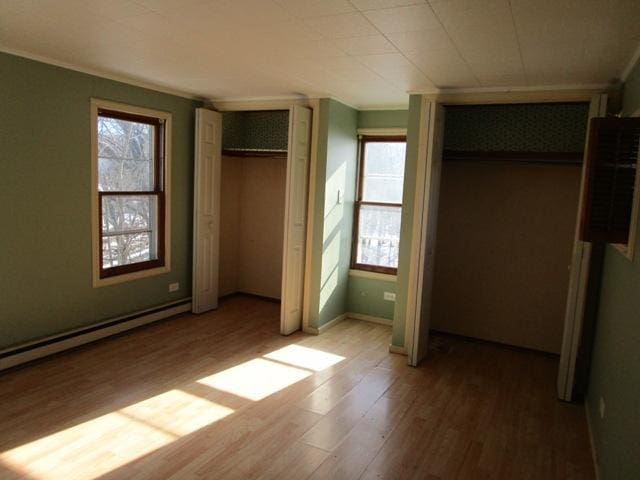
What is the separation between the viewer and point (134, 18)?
101 inches

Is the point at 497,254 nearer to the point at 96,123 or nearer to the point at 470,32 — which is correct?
the point at 470,32

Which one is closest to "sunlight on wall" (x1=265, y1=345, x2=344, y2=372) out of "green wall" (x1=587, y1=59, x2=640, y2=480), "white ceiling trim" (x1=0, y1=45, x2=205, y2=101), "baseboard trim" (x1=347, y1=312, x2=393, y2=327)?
"baseboard trim" (x1=347, y1=312, x2=393, y2=327)

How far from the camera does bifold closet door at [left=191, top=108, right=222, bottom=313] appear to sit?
16.5 ft

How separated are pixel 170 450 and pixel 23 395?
1.31 m

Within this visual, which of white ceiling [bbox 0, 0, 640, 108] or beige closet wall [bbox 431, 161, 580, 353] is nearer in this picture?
white ceiling [bbox 0, 0, 640, 108]

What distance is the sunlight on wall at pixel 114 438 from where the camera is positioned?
2492mm

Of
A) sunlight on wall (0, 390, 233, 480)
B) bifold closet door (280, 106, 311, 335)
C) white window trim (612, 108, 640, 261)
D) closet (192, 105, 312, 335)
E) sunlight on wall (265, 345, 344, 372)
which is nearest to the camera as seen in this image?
white window trim (612, 108, 640, 261)

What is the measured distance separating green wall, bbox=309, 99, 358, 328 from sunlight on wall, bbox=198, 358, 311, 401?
3.33ft

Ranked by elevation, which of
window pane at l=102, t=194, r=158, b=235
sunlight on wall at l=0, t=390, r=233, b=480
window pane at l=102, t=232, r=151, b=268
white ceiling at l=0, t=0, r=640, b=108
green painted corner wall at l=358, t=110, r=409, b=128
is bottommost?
sunlight on wall at l=0, t=390, r=233, b=480

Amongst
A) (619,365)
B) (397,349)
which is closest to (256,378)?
(397,349)

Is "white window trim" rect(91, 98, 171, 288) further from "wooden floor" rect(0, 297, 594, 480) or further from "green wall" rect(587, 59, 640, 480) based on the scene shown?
"green wall" rect(587, 59, 640, 480)

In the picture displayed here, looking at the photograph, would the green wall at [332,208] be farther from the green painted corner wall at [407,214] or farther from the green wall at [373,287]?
the green painted corner wall at [407,214]

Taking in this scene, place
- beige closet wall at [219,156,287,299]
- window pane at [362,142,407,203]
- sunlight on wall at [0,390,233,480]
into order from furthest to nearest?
beige closet wall at [219,156,287,299] < window pane at [362,142,407,203] < sunlight on wall at [0,390,233,480]

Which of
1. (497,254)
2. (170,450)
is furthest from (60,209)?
(497,254)
